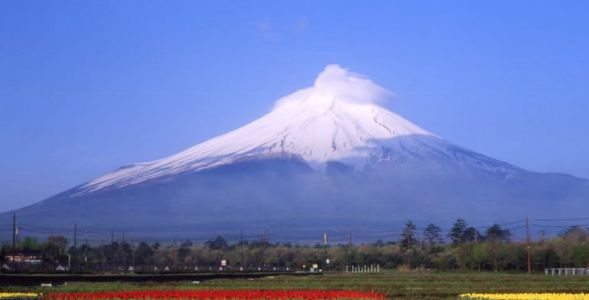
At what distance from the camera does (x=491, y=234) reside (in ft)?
456

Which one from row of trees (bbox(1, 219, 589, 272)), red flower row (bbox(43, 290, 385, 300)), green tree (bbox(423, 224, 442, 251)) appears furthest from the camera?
green tree (bbox(423, 224, 442, 251))

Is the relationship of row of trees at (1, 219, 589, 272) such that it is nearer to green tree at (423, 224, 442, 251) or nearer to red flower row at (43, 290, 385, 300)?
green tree at (423, 224, 442, 251)

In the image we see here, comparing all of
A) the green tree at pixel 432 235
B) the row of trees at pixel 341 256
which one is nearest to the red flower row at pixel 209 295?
the row of trees at pixel 341 256

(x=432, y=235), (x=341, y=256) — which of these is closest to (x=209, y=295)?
(x=341, y=256)

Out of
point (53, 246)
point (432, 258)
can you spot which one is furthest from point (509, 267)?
point (53, 246)

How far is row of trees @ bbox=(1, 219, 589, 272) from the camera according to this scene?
9350 centimetres

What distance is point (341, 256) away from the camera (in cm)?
12100

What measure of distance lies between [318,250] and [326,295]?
340 ft

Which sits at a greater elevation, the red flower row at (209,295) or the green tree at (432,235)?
the green tree at (432,235)

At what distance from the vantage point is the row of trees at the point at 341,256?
307 ft

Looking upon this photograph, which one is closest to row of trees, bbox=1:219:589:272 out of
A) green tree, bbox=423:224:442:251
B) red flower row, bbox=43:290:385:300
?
green tree, bbox=423:224:442:251

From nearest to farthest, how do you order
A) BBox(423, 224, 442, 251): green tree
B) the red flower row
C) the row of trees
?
1. the red flower row
2. the row of trees
3. BBox(423, 224, 442, 251): green tree

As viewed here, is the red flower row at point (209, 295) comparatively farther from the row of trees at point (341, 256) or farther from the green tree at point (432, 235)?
the green tree at point (432, 235)

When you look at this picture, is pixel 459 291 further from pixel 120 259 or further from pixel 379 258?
pixel 120 259
